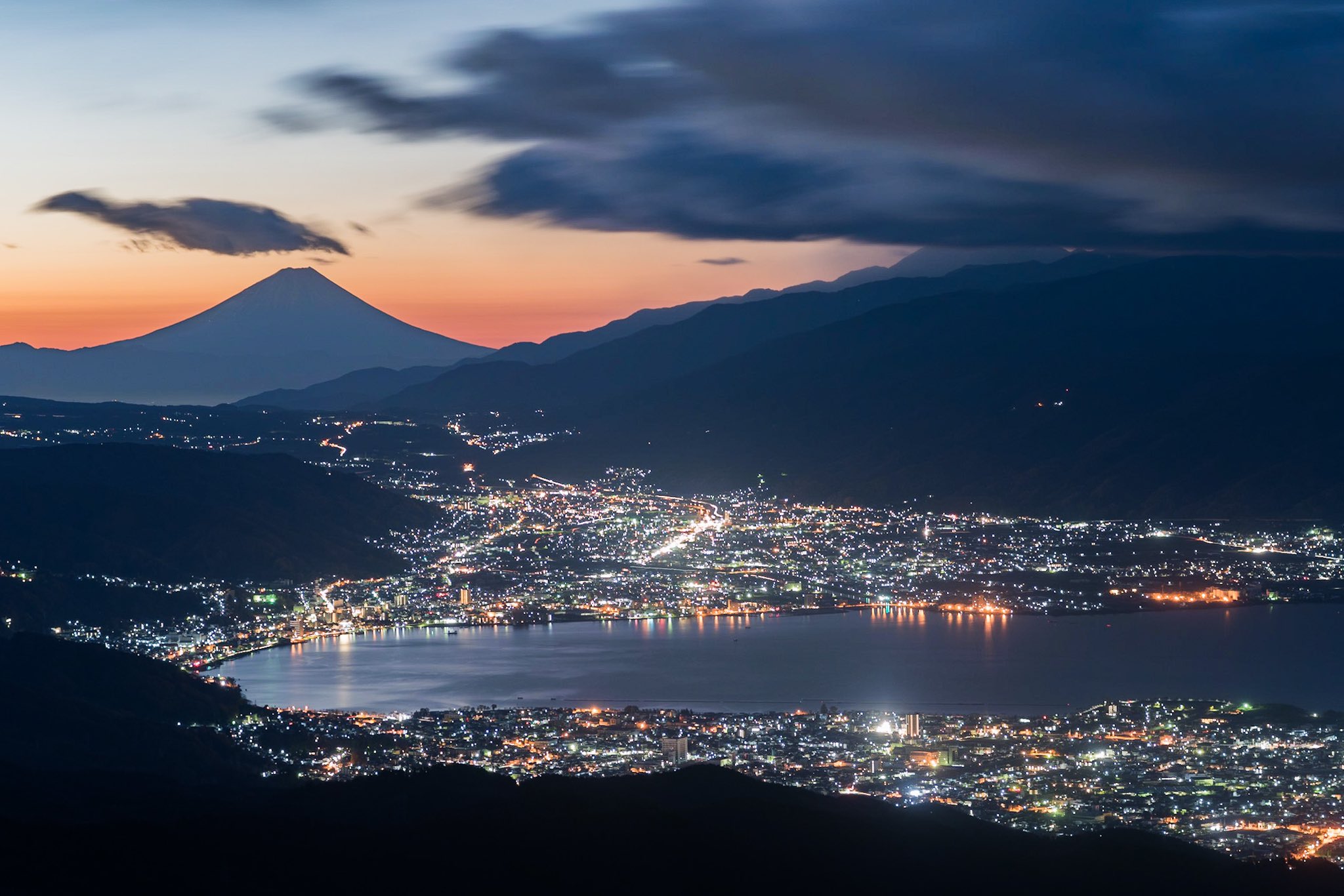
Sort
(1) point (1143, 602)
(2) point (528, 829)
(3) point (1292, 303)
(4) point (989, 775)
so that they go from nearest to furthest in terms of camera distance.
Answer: (2) point (528, 829) → (4) point (989, 775) → (1) point (1143, 602) → (3) point (1292, 303)

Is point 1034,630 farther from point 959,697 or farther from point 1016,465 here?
point 1016,465

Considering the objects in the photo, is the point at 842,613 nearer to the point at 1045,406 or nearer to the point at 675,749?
the point at 675,749

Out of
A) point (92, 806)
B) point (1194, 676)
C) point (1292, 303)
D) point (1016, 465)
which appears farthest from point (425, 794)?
point (1292, 303)

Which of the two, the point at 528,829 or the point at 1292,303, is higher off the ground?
the point at 1292,303

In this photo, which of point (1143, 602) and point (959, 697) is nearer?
point (959, 697)

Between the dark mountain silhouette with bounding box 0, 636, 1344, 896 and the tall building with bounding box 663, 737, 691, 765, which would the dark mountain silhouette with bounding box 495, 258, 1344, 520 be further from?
the dark mountain silhouette with bounding box 0, 636, 1344, 896

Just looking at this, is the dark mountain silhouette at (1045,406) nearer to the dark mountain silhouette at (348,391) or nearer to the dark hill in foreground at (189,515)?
the dark hill in foreground at (189,515)

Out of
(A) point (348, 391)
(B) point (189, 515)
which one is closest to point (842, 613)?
(B) point (189, 515)

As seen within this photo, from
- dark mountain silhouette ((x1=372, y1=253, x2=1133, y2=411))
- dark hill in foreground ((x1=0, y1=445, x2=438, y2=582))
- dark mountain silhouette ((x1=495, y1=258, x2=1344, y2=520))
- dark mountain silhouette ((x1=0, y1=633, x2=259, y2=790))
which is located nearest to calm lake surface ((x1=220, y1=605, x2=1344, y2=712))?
dark mountain silhouette ((x1=0, y1=633, x2=259, y2=790))
